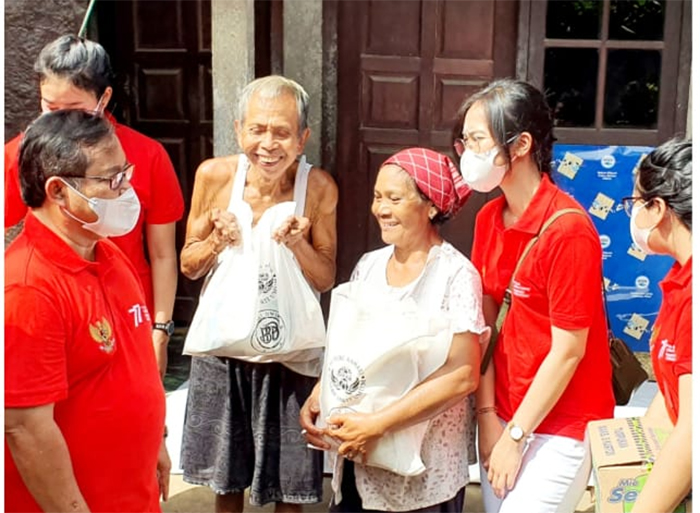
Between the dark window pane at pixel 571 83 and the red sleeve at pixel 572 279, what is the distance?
118 inches

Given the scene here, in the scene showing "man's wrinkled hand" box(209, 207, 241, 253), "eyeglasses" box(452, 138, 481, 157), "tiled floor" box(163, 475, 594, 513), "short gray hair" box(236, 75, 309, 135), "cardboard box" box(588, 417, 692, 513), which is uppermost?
"short gray hair" box(236, 75, 309, 135)

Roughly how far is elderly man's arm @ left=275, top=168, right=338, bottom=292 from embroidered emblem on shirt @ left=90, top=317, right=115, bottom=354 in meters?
1.02

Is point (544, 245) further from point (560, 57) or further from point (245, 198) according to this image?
point (560, 57)

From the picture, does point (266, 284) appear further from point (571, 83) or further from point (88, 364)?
point (571, 83)

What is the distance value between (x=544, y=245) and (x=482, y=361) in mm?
423

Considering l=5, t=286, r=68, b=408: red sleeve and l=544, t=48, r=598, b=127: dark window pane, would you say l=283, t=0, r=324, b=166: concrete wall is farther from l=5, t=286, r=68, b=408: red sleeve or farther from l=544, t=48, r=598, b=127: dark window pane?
l=5, t=286, r=68, b=408: red sleeve

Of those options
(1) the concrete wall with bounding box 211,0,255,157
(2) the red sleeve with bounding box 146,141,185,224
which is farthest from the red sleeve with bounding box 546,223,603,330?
(1) the concrete wall with bounding box 211,0,255,157

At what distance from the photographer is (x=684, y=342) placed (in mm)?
2164

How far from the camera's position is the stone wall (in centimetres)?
493

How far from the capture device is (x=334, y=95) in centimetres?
565

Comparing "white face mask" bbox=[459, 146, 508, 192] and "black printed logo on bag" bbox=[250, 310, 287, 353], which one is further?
"black printed logo on bag" bbox=[250, 310, 287, 353]

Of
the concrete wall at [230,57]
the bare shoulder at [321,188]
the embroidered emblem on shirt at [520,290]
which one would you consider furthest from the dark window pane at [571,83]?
the embroidered emblem on shirt at [520,290]

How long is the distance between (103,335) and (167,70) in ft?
14.3

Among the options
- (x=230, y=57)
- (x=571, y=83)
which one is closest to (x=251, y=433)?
(x=230, y=57)
